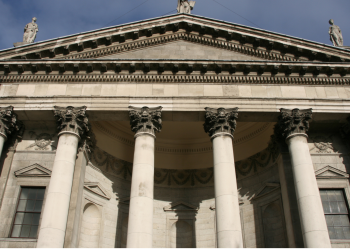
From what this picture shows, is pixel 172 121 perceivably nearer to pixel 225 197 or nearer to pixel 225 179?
pixel 225 179

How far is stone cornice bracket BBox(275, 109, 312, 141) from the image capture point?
1683 centimetres

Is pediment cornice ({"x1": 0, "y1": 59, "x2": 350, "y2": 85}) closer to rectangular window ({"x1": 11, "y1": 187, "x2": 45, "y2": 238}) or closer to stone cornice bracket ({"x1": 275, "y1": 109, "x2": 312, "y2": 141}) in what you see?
stone cornice bracket ({"x1": 275, "y1": 109, "x2": 312, "y2": 141})

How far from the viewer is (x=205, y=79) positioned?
1817 centimetres

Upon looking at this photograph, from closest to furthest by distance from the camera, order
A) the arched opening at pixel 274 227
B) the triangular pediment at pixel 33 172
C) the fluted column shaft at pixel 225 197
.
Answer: the fluted column shaft at pixel 225 197 < the triangular pediment at pixel 33 172 < the arched opening at pixel 274 227

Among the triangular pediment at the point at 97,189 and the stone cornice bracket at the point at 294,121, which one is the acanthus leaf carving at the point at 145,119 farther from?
the stone cornice bracket at the point at 294,121

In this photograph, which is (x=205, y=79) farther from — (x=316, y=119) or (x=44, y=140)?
(x=44, y=140)

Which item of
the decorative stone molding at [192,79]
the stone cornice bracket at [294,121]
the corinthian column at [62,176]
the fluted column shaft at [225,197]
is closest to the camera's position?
the fluted column shaft at [225,197]

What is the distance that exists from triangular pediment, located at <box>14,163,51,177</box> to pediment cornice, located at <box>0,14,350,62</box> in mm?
5661

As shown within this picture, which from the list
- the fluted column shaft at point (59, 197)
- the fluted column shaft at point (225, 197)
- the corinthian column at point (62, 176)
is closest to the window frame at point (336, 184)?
the fluted column shaft at point (225, 197)

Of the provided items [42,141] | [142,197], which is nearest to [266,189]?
[142,197]

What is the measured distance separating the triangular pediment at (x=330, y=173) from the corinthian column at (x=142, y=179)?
8.19 metres

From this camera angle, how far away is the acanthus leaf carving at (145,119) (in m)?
16.7

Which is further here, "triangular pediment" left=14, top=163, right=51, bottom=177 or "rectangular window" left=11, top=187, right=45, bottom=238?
"triangular pediment" left=14, top=163, right=51, bottom=177

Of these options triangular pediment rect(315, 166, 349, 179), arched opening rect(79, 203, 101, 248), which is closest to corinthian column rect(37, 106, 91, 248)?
arched opening rect(79, 203, 101, 248)
